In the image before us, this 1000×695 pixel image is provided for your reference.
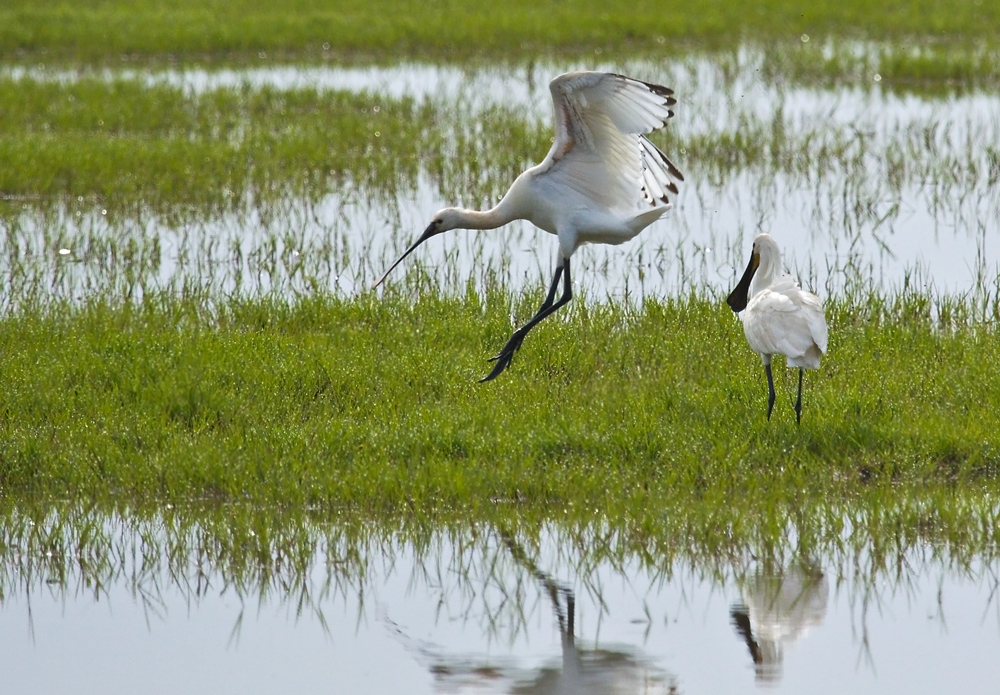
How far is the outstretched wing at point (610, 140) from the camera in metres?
7.42

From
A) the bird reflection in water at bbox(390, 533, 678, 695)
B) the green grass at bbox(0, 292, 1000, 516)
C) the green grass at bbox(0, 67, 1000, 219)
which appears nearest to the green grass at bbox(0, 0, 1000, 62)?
the green grass at bbox(0, 67, 1000, 219)

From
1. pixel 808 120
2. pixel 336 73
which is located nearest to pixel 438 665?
pixel 808 120

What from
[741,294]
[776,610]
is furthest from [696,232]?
[776,610]

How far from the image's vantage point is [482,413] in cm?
716

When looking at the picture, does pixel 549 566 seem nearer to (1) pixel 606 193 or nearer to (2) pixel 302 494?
(2) pixel 302 494

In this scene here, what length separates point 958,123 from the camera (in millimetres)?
14789

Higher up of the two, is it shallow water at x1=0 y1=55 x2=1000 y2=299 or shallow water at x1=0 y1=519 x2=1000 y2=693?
shallow water at x1=0 y1=55 x2=1000 y2=299

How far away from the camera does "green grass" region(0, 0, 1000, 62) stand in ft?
67.2

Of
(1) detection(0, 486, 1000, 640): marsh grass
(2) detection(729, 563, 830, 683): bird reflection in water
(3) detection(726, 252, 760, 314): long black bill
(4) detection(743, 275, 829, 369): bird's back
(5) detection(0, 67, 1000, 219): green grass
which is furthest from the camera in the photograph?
(5) detection(0, 67, 1000, 219): green grass

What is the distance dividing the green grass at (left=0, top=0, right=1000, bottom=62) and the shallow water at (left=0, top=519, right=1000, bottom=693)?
15.4m

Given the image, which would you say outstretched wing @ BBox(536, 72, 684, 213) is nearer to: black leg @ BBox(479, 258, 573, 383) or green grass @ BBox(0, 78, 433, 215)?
black leg @ BBox(479, 258, 573, 383)

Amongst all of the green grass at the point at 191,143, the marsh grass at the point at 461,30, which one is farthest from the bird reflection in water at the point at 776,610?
the marsh grass at the point at 461,30

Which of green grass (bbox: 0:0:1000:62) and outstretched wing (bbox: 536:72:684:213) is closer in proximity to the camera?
outstretched wing (bbox: 536:72:684:213)

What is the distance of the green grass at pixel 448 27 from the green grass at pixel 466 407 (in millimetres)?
12242
